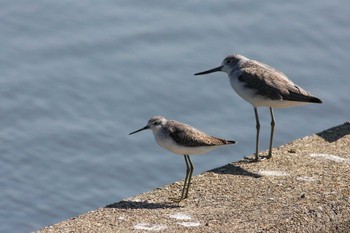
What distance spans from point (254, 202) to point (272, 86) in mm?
1697

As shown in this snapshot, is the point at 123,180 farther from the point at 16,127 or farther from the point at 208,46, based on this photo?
the point at 208,46

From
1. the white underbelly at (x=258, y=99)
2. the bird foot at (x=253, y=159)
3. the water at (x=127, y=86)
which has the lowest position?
the bird foot at (x=253, y=159)

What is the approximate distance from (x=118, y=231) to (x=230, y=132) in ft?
15.5

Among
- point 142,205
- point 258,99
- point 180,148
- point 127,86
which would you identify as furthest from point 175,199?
point 127,86

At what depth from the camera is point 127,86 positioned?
14.1 m

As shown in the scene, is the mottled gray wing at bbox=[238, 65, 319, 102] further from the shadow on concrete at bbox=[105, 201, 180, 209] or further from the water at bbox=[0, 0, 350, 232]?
the water at bbox=[0, 0, 350, 232]

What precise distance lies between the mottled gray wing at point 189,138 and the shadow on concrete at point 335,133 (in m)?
1.97

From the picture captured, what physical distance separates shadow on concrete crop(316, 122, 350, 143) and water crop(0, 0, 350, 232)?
5.90 ft

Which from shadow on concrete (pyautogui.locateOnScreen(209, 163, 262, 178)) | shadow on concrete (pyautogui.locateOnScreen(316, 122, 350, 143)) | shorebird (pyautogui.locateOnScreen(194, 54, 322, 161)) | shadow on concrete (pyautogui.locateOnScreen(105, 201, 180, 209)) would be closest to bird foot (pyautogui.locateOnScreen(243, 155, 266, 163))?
shorebird (pyautogui.locateOnScreen(194, 54, 322, 161))

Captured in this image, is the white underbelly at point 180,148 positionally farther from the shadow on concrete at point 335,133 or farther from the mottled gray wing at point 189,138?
the shadow on concrete at point 335,133

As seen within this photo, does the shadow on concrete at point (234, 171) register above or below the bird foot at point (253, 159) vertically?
below

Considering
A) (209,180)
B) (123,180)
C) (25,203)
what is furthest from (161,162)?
(209,180)

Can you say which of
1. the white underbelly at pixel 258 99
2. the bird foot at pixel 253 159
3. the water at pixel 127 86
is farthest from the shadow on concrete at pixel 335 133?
the water at pixel 127 86

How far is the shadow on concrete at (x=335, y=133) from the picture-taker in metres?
11.2
